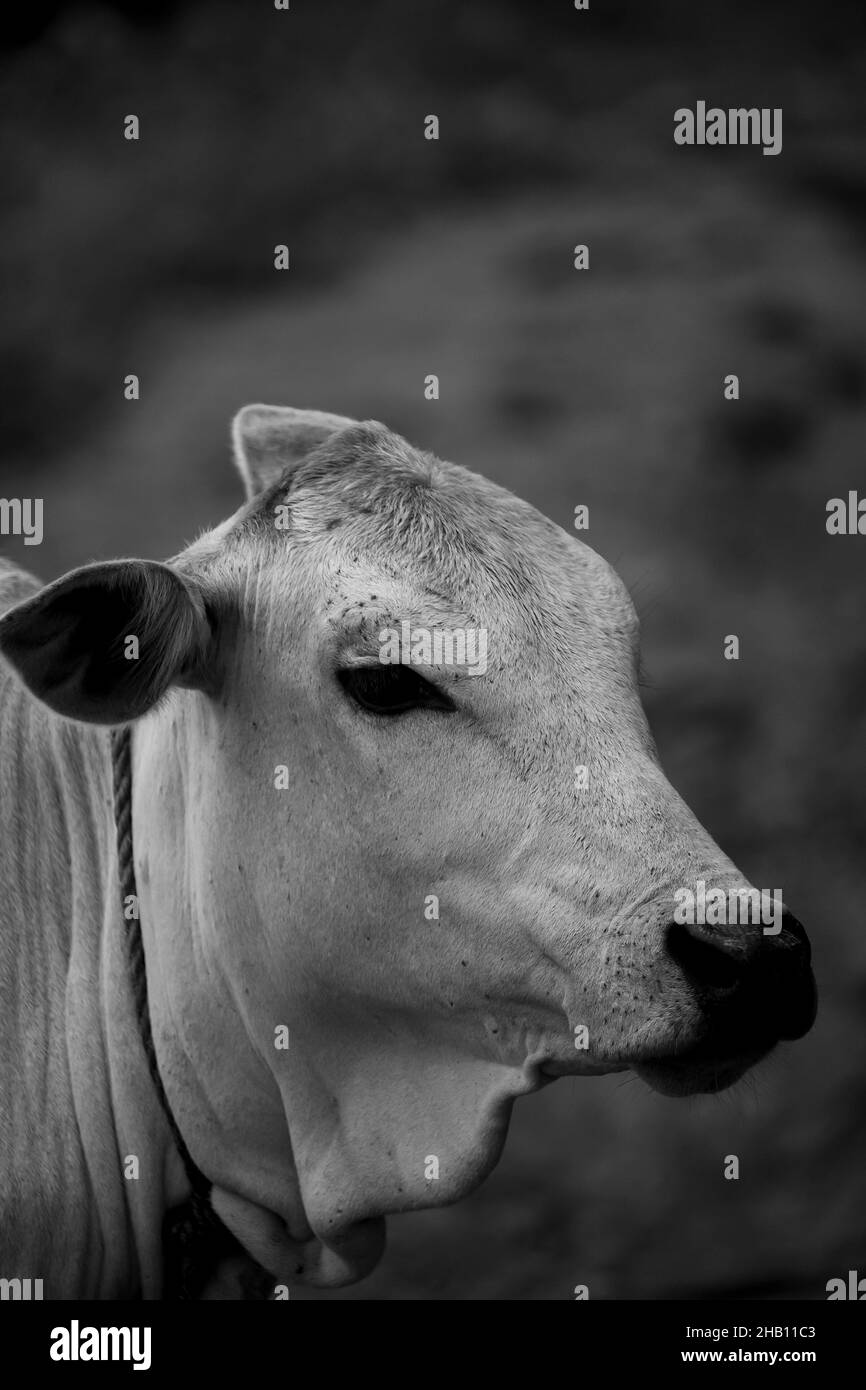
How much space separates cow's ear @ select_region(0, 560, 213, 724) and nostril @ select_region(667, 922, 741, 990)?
1070 millimetres

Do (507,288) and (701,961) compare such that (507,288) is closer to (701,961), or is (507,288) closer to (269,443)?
(269,443)

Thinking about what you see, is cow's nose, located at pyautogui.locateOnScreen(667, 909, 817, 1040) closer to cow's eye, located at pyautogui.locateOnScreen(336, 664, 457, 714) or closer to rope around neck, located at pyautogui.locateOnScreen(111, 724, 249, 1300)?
cow's eye, located at pyautogui.locateOnScreen(336, 664, 457, 714)

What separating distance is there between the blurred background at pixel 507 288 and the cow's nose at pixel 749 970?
4.77 m

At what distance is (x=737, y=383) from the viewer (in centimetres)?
763

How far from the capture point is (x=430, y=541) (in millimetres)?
2887

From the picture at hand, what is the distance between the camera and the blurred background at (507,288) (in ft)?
24.7

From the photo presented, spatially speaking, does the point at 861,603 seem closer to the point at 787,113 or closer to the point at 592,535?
the point at 592,535

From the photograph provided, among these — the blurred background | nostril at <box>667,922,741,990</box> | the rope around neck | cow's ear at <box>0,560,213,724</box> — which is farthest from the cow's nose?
the blurred background

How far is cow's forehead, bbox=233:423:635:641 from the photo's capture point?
9.23 ft

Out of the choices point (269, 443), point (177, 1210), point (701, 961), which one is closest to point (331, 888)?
point (701, 961)

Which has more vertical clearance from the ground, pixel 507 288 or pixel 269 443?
pixel 507 288

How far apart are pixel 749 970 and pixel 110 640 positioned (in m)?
1.32

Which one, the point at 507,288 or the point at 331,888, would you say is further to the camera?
the point at 507,288

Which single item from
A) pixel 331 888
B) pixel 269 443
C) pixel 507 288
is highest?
pixel 507 288
